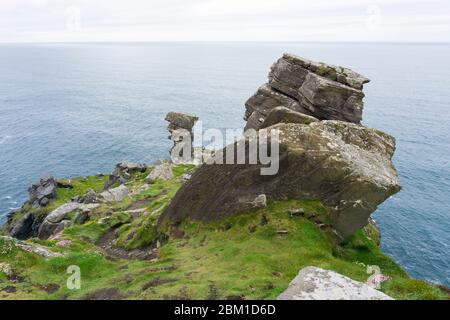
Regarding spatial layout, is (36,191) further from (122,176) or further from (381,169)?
(381,169)

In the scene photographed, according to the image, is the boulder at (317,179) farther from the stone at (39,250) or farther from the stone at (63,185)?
the stone at (63,185)

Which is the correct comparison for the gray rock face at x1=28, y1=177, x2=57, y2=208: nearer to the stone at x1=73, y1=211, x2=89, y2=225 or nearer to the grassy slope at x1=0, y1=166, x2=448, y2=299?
the stone at x1=73, y1=211, x2=89, y2=225

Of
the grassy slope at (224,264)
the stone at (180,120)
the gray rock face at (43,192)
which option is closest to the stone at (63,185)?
the gray rock face at (43,192)

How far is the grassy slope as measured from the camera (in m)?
22.0

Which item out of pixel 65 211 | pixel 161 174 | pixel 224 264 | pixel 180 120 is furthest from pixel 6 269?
pixel 180 120

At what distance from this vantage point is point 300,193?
108 feet

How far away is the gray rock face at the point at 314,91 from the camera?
151ft

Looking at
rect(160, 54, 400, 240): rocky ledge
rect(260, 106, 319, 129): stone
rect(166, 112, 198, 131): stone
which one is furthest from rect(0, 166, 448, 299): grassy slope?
rect(166, 112, 198, 131): stone

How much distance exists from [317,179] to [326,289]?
15.6 m

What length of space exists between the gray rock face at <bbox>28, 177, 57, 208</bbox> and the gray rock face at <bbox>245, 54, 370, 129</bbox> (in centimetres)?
5116

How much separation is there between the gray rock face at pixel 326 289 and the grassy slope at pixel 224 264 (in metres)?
2.20
